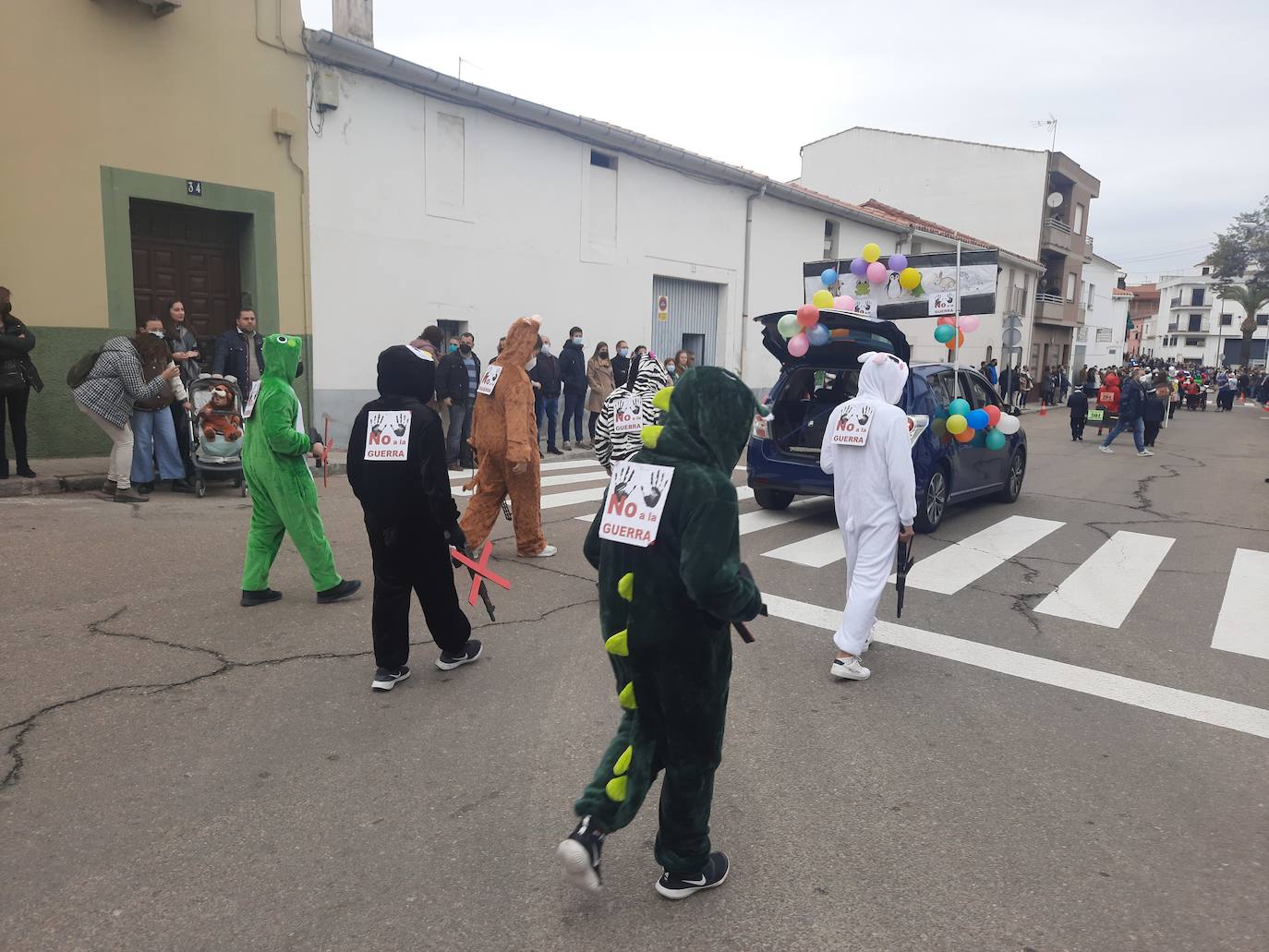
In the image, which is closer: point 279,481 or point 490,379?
point 279,481

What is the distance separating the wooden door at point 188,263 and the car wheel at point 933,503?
32.2ft

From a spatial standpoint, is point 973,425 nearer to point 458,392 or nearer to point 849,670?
point 849,670

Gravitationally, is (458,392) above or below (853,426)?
below

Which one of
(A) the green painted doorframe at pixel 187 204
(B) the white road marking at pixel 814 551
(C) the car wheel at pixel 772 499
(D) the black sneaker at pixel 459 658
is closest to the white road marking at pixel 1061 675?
(B) the white road marking at pixel 814 551

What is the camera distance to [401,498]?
4.29m

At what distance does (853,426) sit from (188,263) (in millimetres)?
10702

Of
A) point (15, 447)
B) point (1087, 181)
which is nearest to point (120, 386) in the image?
point (15, 447)

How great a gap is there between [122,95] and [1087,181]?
42388 millimetres

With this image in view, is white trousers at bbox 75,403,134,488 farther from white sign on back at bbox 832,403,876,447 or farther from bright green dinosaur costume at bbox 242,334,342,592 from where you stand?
white sign on back at bbox 832,403,876,447

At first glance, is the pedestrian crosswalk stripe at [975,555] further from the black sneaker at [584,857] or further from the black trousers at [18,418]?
the black trousers at [18,418]

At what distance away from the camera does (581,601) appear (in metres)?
6.05

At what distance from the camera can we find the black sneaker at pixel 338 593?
5820mm

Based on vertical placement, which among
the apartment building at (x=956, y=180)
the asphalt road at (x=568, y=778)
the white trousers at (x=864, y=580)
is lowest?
the asphalt road at (x=568, y=778)

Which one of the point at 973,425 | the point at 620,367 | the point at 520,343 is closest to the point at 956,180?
the point at 620,367
